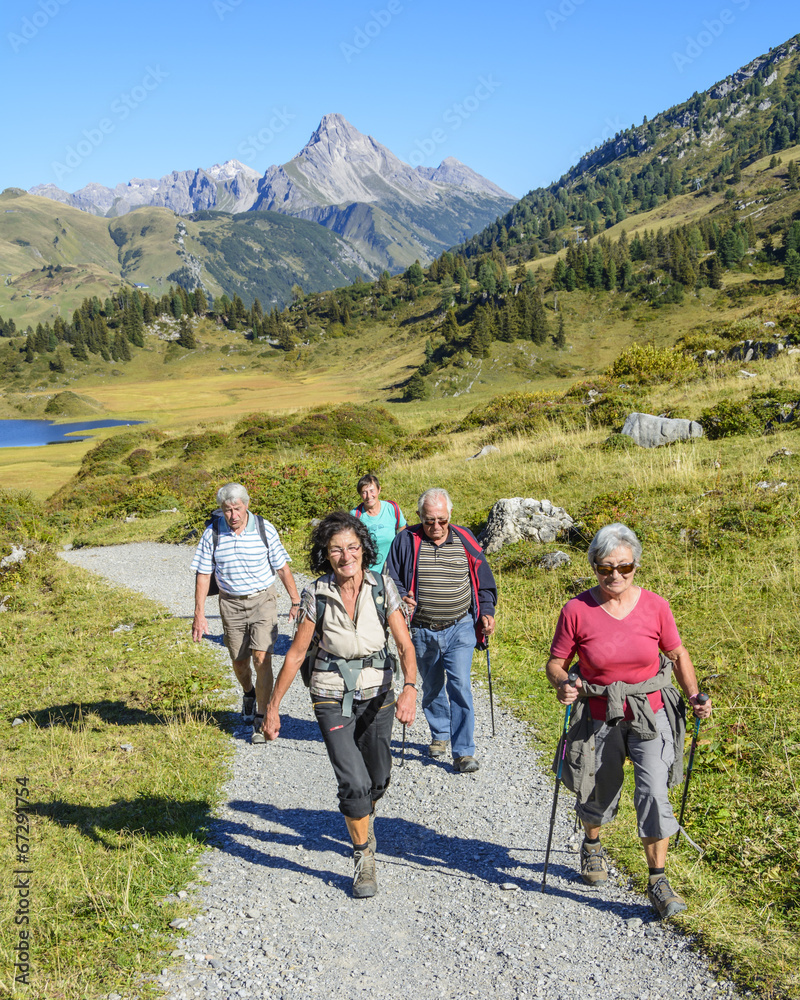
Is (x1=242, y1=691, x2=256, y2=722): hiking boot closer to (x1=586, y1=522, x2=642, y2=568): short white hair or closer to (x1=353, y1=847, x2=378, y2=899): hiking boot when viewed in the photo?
(x1=353, y1=847, x2=378, y2=899): hiking boot

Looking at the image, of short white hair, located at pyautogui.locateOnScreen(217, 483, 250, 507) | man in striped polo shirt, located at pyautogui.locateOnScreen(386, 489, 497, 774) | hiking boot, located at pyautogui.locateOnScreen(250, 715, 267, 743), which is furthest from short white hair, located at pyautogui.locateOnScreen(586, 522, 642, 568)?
hiking boot, located at pyautogui.locateOnScreen(250, 715, 267, 743)

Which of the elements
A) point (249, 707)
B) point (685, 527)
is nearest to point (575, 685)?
point (249, 707)

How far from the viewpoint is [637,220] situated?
6555 inches

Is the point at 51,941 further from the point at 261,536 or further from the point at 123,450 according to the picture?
the point at 123,450

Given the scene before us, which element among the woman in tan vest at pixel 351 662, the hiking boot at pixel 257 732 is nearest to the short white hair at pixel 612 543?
the woman in tan vest at pixel 351 662

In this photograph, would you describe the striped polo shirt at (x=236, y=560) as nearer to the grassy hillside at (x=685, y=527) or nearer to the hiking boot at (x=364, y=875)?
the hiking boot at (x=364, y=875)

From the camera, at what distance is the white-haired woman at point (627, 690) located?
385cm

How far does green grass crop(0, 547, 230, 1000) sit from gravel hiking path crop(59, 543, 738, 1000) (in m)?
0.31

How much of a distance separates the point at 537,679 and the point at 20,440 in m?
75.7

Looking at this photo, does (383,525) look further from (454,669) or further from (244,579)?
(454,669)

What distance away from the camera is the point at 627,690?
3.88m

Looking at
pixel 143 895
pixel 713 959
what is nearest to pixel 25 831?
pixel 143 895

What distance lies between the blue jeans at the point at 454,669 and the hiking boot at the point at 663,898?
2104 millimetres

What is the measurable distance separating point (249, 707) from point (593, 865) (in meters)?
4.28
